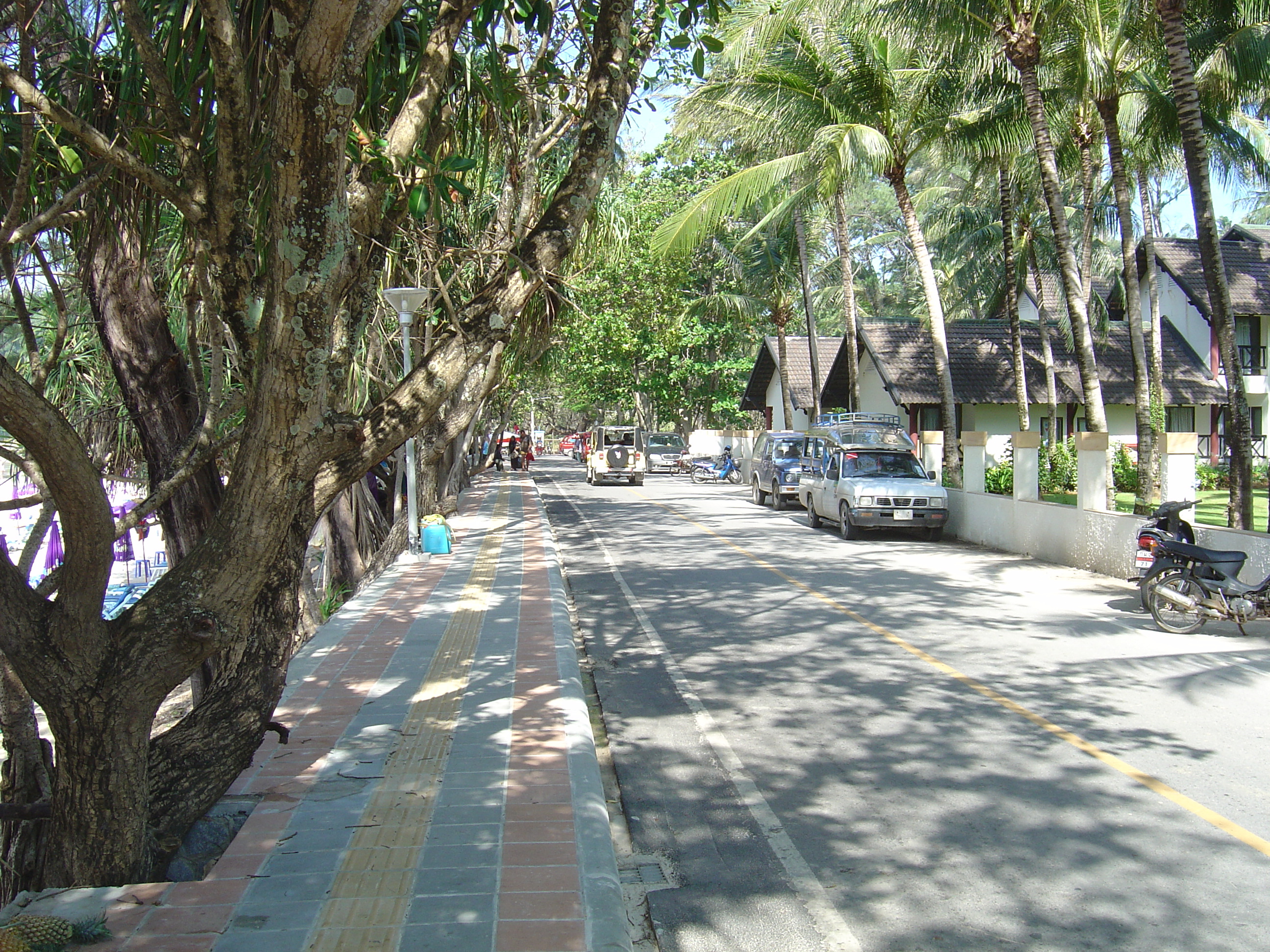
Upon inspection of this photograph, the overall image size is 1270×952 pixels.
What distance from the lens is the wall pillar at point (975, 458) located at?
59.3 feet

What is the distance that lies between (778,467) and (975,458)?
312 inches

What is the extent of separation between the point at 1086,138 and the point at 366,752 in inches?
757

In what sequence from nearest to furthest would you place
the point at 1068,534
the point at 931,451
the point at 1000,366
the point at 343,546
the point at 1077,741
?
1. the point at 1077,741
2. the point at 1068,534
3. the point at 343,546
4. the point at 931,451
5. the point at 1000,366

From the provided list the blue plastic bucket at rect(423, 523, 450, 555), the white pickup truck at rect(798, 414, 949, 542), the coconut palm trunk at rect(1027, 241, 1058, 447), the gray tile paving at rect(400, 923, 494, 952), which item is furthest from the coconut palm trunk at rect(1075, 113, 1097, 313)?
the gray tile paving at rect(400, 923, 494, 952)

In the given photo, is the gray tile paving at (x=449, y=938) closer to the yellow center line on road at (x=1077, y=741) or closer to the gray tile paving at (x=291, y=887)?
the gray tile paving at (x=291, y=887)

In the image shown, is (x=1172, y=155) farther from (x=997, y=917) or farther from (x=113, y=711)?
(x=113, y=711)

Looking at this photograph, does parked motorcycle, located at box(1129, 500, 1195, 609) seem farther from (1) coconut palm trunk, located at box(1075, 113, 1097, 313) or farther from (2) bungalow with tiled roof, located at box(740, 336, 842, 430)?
(2) bungalow with tiled roof, located at box(740, 336, 842, 430)

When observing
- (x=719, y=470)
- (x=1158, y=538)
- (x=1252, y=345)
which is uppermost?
(x=1252, y=345)

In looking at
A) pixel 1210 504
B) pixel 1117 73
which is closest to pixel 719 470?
pixel 1210 504

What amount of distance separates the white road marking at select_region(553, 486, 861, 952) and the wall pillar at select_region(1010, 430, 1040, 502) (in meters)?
8.95

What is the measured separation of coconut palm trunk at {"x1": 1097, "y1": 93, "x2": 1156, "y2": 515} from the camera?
668 inches

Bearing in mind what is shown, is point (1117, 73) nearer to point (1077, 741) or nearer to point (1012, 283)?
point (1012, 283)

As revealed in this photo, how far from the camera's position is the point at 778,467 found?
25734 mm

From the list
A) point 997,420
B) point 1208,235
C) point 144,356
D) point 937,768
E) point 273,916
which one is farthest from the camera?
point 997,420
